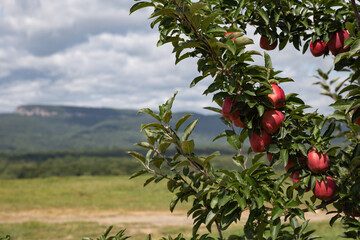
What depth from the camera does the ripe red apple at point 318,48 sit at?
1867 millimetres

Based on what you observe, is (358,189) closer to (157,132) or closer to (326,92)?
(157,132)

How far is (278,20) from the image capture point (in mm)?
1865

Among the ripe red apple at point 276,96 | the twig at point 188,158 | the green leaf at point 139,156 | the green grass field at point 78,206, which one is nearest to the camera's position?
the ripe red apple at point 276,96

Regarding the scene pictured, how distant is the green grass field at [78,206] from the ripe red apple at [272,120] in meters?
6.07

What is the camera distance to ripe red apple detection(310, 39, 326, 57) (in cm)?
187

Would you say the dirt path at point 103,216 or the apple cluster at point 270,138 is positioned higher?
the apple cluster at point 270,138

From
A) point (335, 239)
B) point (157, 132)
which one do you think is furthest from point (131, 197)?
point (157, 132)

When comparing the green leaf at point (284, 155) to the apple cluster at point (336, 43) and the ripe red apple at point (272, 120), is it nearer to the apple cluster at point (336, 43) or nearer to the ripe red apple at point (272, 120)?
the ripe red apple at point (272, 120)

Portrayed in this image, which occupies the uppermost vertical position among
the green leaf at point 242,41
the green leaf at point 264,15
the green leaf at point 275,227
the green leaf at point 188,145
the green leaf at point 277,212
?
the green leaf at point 264,15

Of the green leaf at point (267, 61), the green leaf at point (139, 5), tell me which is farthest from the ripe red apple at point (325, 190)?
the green leaf at point (139, 5)

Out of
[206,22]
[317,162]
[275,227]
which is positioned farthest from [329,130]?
[206,22]

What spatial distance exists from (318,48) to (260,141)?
70cm

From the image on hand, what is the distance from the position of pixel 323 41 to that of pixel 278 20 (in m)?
0.25

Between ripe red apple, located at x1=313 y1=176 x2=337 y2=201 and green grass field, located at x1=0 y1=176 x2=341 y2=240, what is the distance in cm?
607
